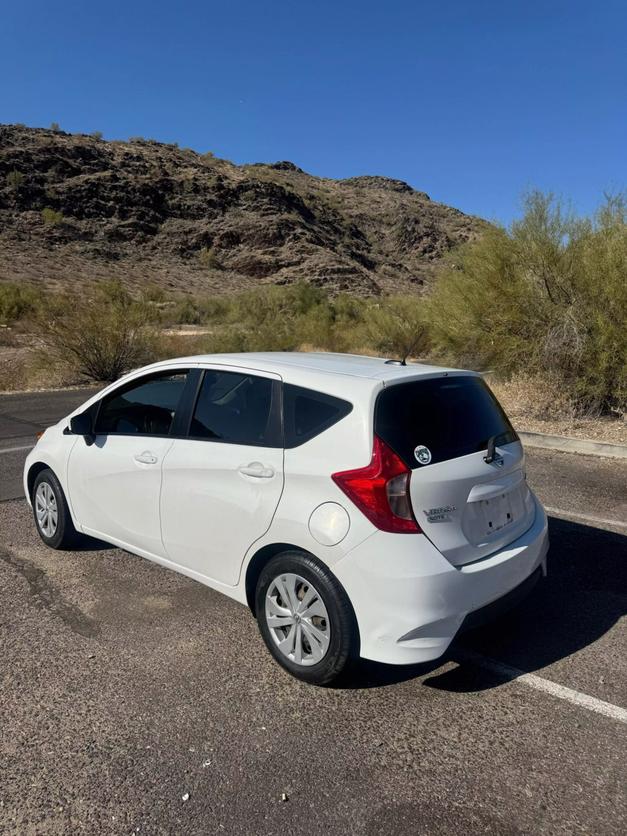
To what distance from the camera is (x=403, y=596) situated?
9.70 ft

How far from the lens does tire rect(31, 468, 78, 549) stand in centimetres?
486

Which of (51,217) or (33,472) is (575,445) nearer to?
(33,472)

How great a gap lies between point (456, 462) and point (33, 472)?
3560 millimetres

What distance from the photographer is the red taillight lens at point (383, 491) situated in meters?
3.01

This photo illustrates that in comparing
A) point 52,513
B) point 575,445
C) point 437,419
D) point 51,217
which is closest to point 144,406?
point 52,513

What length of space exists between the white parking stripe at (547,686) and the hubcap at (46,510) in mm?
3124

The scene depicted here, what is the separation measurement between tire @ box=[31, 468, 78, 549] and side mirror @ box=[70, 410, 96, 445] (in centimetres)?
55

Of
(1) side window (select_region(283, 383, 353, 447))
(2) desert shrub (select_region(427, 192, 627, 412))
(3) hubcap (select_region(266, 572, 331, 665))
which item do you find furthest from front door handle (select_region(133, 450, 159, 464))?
(2) desert shrub (select_region(427, 192, 627, 412))

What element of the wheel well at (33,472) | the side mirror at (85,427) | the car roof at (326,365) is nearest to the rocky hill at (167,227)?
the wheel well at (33,472)

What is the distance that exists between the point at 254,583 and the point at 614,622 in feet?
7.29

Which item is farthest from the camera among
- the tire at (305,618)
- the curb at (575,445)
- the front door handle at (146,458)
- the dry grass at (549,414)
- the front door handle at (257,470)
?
the dry grass at (549,414)

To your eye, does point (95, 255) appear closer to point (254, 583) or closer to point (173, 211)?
point (173, 211)

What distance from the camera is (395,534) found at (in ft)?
9.83

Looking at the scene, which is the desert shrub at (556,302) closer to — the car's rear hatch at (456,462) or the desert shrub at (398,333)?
the car's rear hatch at (456,462)
